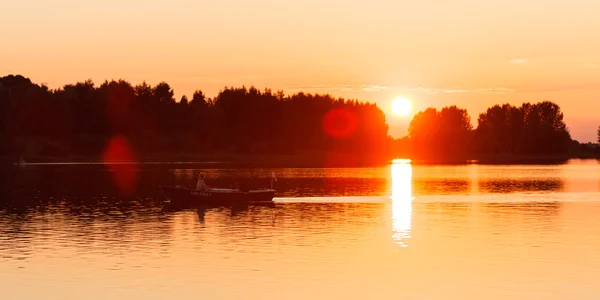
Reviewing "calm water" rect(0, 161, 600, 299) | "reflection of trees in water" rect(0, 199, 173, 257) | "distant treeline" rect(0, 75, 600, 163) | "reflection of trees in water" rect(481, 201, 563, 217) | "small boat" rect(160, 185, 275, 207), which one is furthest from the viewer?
"distant treeline" rect(0, 75, 600, 163)

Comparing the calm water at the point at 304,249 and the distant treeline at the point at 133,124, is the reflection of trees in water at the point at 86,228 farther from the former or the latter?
the distant treeline at the point at 133,124

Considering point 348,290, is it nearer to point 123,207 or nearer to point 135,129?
point 123,207

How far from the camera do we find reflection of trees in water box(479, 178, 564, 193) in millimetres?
92200

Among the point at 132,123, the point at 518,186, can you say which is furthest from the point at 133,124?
the point at 518,186

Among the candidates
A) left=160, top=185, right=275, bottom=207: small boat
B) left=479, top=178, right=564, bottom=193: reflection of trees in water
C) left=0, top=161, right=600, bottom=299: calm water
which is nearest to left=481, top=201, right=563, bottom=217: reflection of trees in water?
left=0, top=161, right=600, bottom=299: calm water

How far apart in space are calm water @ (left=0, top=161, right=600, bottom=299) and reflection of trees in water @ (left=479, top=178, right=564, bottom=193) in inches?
702

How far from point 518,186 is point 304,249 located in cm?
6203

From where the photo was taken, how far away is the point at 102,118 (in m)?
178

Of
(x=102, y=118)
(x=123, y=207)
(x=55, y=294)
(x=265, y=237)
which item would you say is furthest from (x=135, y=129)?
(x=55, y=294)

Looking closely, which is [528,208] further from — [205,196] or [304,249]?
[304,249]

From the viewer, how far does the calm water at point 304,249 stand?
103 ft

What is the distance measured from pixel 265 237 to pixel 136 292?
52.9 feet

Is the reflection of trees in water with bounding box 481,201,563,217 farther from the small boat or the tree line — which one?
the tree line

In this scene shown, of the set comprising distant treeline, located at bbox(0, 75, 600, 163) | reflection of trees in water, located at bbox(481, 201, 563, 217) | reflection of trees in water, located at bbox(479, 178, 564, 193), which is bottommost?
reflection of trees in water, located at bbox(481, 201, 563, 217)
